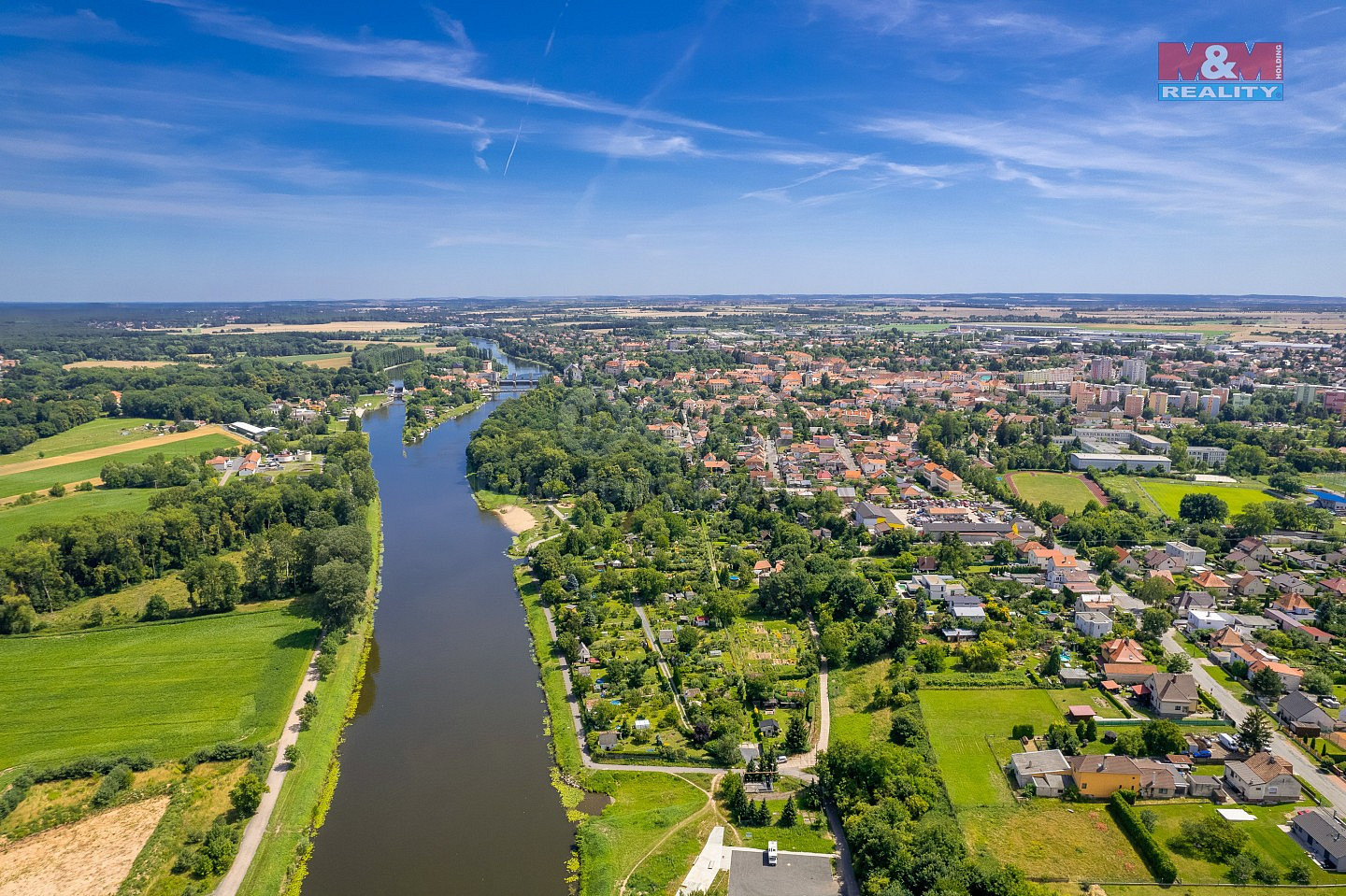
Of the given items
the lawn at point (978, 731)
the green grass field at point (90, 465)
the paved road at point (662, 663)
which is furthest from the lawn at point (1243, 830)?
the green grass field at point (90, 465)

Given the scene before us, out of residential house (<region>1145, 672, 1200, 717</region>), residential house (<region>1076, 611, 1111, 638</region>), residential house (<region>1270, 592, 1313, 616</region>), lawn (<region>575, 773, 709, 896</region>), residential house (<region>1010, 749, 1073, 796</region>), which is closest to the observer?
lawn (<region>575, 773, 709, 896</region>)

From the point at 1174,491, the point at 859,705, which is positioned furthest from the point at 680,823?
the point at 1174,491

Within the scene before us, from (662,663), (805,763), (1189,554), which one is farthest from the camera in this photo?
(1189,554)

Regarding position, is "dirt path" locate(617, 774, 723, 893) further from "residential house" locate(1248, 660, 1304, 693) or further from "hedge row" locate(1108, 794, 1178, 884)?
"residential house" locate(1248, 660, 1304, 693)

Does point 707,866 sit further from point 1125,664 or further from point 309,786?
point 1125,664

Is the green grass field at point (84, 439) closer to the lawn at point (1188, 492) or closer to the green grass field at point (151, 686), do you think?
the green grass field at point (151, 686)

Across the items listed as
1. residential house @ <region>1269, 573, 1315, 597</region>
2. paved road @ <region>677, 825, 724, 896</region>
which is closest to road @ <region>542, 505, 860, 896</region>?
paved road @ <region>677, 825, 724, 896</region>

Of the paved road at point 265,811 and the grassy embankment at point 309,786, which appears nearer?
the paved road at point 265,811
